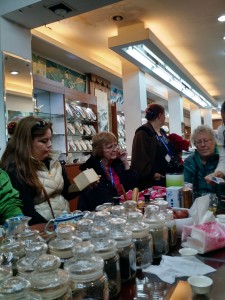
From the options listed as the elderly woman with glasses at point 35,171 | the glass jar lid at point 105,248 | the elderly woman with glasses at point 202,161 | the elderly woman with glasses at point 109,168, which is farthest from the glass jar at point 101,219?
the elderly woman with glasses at point 202,161

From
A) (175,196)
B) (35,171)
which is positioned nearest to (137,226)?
(175,196)

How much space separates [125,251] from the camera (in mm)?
855

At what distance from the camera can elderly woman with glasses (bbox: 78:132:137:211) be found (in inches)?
93.6

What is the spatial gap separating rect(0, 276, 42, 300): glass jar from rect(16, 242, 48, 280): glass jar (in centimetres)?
5

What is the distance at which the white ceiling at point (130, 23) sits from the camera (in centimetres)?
389

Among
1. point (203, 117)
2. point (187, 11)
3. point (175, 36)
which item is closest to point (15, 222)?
point (187, 11)

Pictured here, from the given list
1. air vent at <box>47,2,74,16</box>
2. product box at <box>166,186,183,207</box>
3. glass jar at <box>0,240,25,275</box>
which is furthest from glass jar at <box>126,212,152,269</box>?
air vent at <box>47,2,74,16</box>

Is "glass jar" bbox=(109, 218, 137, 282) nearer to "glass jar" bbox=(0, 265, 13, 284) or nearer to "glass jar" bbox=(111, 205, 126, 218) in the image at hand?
"glass jar" bbox=(111, 205, 126, 218)

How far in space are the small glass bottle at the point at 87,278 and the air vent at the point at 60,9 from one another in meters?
2.84

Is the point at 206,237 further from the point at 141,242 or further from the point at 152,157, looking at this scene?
the point at 152,157

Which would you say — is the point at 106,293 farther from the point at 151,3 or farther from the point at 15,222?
the point at 151,3

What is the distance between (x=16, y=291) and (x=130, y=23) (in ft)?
14.3

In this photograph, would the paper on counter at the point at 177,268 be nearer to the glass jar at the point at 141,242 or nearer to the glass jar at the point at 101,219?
the glass jar at the point at 141,242

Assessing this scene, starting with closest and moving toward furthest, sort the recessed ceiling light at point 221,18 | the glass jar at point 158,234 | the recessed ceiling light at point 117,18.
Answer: the glass jar at point 158,234
the recessed ceiling light at point 117,18
the recessed ceiling light at point 221,18
